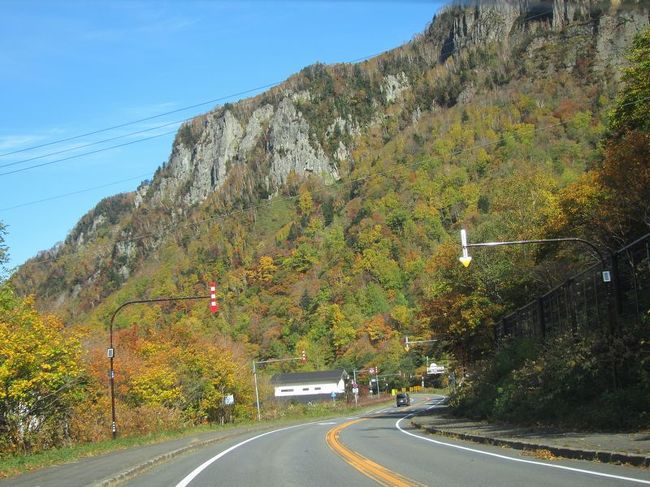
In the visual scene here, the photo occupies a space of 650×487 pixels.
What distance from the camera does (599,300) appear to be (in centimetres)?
2488

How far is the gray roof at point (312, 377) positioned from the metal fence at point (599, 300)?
291 ft

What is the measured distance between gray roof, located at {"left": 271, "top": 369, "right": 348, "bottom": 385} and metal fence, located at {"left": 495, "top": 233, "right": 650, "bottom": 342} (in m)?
88.7

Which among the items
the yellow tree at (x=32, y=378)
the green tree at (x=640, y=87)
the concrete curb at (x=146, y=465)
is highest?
the green tree at (x=640, y=87)

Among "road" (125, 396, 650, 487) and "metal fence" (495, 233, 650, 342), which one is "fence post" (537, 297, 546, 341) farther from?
"road" (125, 396, 650, 487)

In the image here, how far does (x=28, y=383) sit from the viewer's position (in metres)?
28.1

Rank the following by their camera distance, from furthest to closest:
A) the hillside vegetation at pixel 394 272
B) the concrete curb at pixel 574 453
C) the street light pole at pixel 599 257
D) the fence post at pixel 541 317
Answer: the hillside vegetation at pixel 394 272 → the fence post at pixel 541 317 → the street light pole at pixel 599 257 → the concrete curb at pixel 574 453

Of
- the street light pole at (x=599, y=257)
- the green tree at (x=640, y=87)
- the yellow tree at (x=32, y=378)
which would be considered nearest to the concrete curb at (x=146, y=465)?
the yellow tree at (x=32, y=378)

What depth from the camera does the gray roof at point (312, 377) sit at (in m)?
122

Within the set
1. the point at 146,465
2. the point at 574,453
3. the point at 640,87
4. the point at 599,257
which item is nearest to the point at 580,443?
the point at 574,453

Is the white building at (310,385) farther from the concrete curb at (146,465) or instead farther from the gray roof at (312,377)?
the concrete curb at (146,465)

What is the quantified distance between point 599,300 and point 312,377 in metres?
101

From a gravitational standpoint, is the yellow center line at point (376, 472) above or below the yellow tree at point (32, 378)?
below

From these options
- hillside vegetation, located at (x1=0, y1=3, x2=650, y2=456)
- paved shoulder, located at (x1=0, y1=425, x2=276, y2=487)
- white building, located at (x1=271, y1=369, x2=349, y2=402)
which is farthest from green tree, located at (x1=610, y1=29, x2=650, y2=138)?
white building, located at (x1=271, y1=369, x2=349, y2=402)

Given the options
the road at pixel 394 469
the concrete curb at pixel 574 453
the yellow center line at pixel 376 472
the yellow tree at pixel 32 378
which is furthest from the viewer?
the yellow tree at pixel 32 378
